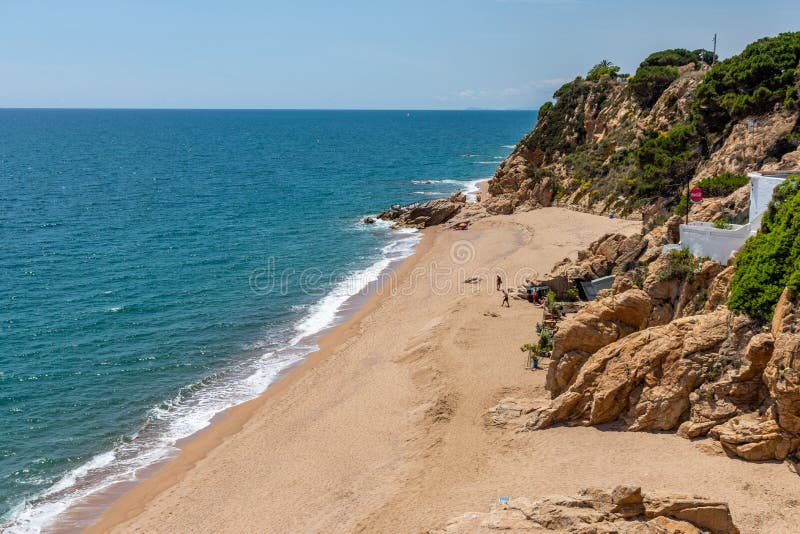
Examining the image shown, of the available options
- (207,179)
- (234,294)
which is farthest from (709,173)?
(207,179)

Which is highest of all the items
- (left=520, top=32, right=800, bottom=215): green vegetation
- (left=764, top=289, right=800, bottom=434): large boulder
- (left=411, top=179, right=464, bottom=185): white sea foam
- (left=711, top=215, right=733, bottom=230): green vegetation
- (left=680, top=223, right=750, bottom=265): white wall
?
(left=520, top=32, right=800, bottom=215): green vegetation

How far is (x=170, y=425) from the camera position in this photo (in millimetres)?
27641

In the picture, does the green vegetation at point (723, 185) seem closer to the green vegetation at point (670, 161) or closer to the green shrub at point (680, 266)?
the green vegetation at point (670, 161)

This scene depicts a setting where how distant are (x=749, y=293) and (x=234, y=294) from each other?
32341mm

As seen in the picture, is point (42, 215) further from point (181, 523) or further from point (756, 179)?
point (756, 179)

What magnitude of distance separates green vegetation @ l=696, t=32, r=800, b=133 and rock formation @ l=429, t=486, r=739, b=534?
1233 inches

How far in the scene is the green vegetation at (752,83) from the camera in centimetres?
3878

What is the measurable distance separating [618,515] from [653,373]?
7.14 m

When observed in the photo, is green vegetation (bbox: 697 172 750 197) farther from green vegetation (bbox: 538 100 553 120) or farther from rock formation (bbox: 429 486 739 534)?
green vegetation (bbox: 538 100 553 120)

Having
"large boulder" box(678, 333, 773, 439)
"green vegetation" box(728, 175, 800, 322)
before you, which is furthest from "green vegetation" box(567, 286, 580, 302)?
"large boulder" box(678, 333, 773, 439)

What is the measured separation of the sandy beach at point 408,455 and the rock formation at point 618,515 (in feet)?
7.76

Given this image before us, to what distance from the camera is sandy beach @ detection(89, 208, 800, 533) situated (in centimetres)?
1833

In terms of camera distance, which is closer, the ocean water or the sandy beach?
the sandy beach

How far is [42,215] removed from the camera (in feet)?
224
